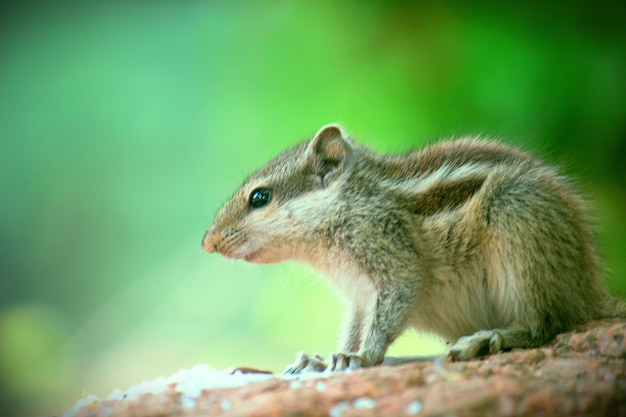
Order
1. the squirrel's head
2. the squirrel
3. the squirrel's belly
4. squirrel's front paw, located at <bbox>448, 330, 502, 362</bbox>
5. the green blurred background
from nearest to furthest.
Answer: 1. squirrel's front paw, located at <bbox>448, 330, 502, 362</bbox>
2. the squirrel
3. the squirrel's belly
4. the squirrel's head
5. the green blurred background

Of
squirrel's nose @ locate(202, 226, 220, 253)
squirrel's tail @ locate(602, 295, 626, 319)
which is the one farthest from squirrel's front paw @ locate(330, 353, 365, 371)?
squirrel's tail @ locate(602, 295, 626, 319)

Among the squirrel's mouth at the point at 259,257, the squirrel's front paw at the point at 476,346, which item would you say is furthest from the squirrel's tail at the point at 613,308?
the squirrel's mouth at the point at 259,257

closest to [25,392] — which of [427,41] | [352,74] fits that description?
[352,74]

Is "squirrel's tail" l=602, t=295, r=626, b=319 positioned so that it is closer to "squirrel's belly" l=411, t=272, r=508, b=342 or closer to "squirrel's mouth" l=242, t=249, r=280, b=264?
"squirrel's belly" l=411, t=272, r=508, b=342

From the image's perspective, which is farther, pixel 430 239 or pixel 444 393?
pixel 430 239

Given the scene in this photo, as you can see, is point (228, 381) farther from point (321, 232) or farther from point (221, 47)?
point (221, 47)

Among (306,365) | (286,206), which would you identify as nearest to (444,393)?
(306,365)

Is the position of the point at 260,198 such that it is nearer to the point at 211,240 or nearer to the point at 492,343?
the point at 211,240
